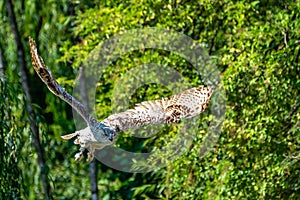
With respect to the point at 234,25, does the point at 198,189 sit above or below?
below

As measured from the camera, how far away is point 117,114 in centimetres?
277

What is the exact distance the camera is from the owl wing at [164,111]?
269cm

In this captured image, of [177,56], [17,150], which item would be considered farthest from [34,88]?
[17,150]

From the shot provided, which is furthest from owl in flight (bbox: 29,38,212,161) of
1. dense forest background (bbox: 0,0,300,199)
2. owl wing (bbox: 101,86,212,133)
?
dense forest background (bbox: 0,0,300,199)

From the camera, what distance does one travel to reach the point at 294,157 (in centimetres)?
397

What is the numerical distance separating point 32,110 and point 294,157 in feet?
4.04

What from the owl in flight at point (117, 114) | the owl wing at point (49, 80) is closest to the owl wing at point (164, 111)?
the owl in flight at point (117, 114)

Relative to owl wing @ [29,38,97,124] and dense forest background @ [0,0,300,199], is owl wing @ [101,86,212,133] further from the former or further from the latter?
dense forest background @ [0,0,300,199]

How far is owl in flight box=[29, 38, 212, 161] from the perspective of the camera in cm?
234

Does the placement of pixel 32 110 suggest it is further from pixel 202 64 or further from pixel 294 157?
pixel 294 157

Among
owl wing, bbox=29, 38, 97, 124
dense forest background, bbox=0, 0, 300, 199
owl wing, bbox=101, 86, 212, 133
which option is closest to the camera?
owl wing, bbox=29, 38, 97, 124

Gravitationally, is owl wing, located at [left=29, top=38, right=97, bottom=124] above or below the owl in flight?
above

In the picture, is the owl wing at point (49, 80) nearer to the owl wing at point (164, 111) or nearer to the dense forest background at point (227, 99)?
the owl wing at point (164, 111)

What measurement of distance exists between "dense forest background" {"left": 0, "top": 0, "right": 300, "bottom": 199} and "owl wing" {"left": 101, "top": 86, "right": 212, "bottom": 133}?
96 cm
